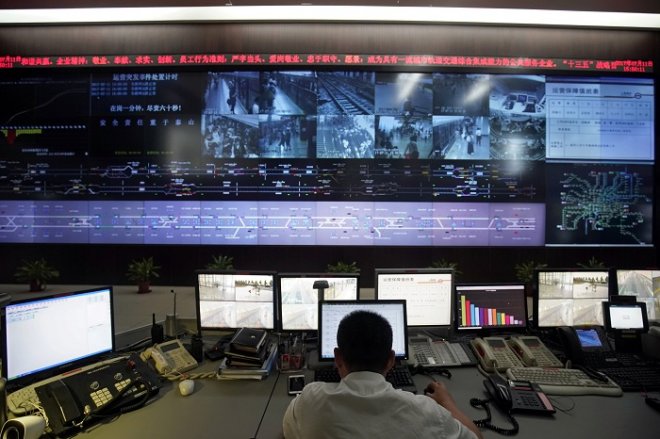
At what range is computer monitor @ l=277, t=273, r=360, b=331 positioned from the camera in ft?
6.09

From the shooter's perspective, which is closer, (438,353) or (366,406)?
(366,406)

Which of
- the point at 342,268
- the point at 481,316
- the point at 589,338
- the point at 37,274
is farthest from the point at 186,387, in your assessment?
the point at 37,274

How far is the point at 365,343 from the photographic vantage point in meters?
1.00

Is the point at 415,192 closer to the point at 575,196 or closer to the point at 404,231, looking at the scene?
the point at 404,231

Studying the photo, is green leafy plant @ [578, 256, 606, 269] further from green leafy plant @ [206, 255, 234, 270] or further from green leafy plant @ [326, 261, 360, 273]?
green leafy plant @ [206, 255, 234, 270]

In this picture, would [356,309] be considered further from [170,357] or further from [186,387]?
[170,357]

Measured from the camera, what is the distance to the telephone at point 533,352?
1678mm

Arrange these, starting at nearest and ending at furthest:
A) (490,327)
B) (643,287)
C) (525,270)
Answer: (490,327)
(643,287)
(525,270)

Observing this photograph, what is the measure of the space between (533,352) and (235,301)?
1582 millimetres

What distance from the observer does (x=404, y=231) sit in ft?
12.9

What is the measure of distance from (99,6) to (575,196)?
18.4ft

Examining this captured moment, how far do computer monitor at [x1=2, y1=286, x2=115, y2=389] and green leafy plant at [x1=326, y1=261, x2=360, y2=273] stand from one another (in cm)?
221

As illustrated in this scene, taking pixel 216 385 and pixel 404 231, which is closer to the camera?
pixel 216 385

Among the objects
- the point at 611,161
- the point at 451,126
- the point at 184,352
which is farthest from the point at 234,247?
the point at 611,161
